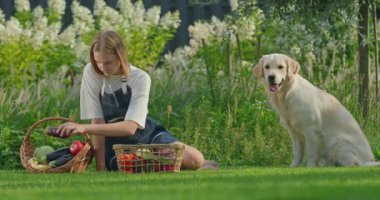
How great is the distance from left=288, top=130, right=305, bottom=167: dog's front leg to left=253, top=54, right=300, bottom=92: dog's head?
51cm

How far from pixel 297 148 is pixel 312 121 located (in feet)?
1.04

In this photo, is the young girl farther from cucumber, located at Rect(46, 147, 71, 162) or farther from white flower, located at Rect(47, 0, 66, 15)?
white flower, located at Rect(47, 0, 66, 15)

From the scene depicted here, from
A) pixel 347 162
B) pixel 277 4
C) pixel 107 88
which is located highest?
pixel 277 4

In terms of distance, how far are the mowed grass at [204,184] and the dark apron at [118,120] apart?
317mm

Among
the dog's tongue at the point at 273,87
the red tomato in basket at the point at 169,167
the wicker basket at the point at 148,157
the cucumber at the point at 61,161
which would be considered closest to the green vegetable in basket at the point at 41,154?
the cucumber at the point at 61,161

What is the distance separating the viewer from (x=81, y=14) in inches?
673

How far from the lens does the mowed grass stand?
23.3ft

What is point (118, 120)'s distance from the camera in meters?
10.9

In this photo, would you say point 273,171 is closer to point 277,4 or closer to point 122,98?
point 122,98

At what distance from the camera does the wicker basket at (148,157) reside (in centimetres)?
1044

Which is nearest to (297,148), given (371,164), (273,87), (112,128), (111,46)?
(273,87)

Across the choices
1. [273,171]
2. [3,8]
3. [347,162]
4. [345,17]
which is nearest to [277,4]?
[345,17]

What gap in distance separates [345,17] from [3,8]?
23.0 ft

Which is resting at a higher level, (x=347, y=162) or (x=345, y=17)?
(x=345, y=17)
